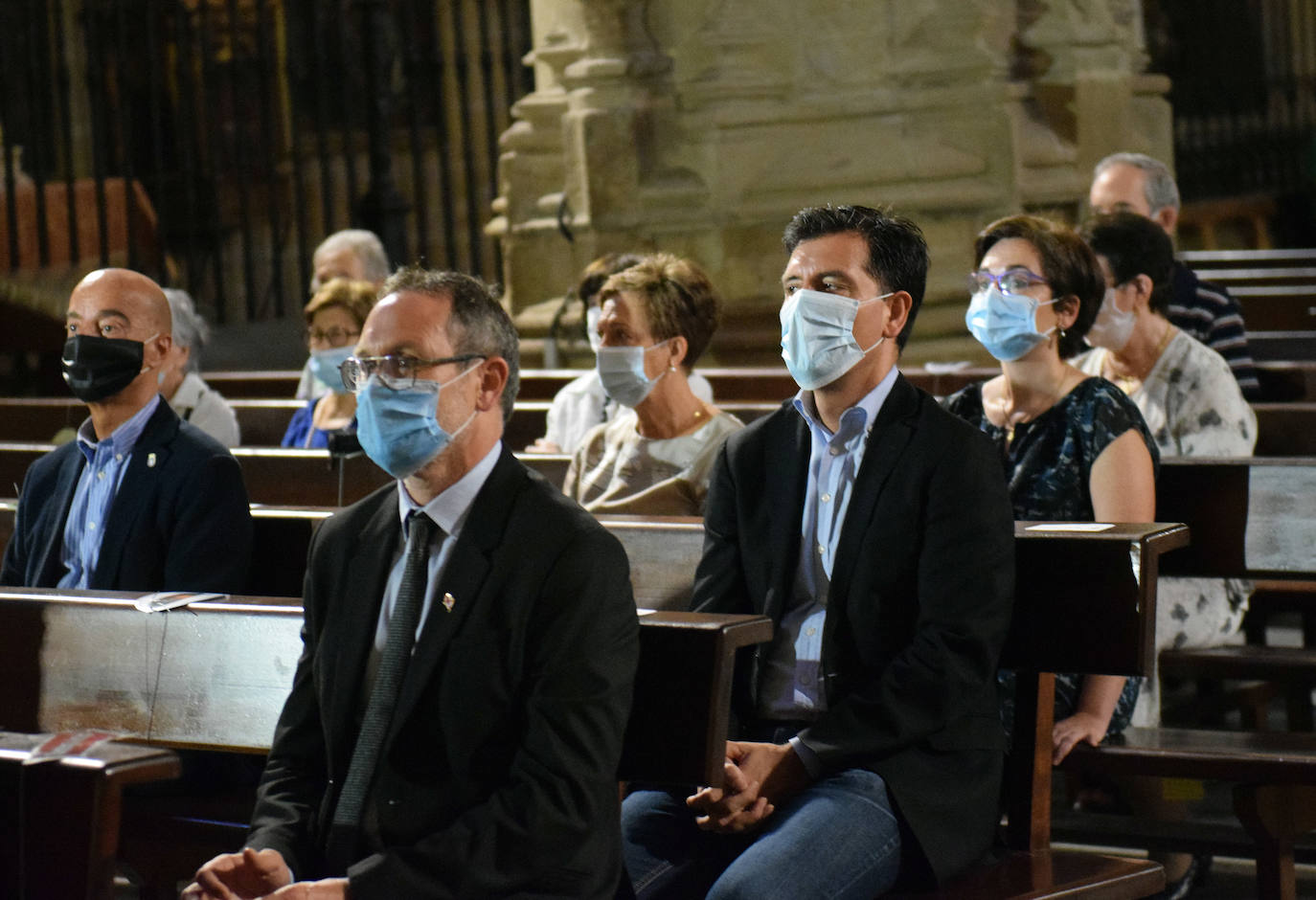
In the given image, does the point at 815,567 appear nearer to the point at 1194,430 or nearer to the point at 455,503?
the point at 455,503

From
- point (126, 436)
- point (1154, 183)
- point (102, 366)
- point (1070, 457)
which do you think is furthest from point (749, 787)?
point (1154, 183)

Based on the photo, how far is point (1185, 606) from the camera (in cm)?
446

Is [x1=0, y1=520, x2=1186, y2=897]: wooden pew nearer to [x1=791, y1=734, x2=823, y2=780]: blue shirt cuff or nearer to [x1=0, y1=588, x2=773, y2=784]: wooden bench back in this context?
[x1=0, y1=588, x2=773, y2=784]: wooden bench back

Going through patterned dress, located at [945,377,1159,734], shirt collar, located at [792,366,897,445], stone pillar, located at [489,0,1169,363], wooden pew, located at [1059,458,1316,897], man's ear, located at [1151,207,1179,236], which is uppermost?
stone pillar, located at [489,0,1169,363]

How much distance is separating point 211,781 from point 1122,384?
2.36m

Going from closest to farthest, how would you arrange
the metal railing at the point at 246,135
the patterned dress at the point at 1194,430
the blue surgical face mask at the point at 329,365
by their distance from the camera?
the patterned dress at the point at 1194,430, the blue surgical face mask at the point at 329,365, the metal railing at the point at 246,135

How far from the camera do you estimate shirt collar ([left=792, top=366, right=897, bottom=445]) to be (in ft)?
9.73

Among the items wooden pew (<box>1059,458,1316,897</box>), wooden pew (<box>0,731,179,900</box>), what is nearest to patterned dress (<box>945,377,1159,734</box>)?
wooden pew (<box>1059,458,1316,897</box>)

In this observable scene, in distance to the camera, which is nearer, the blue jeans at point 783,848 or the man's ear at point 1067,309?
the blue jeans at point 783,848

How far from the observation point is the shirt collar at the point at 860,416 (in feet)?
9.73

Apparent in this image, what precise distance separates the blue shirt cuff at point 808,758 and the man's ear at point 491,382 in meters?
0.66

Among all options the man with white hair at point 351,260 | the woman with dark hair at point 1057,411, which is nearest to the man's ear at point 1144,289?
the woman with dark hair at point 1057,411

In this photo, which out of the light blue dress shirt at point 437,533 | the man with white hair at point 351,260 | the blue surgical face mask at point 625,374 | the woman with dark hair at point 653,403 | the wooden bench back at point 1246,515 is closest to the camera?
the light blue dress shirt at point 437,533

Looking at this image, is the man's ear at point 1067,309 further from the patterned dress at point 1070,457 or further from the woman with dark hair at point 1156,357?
the woman with dark hair at point 1156,357
